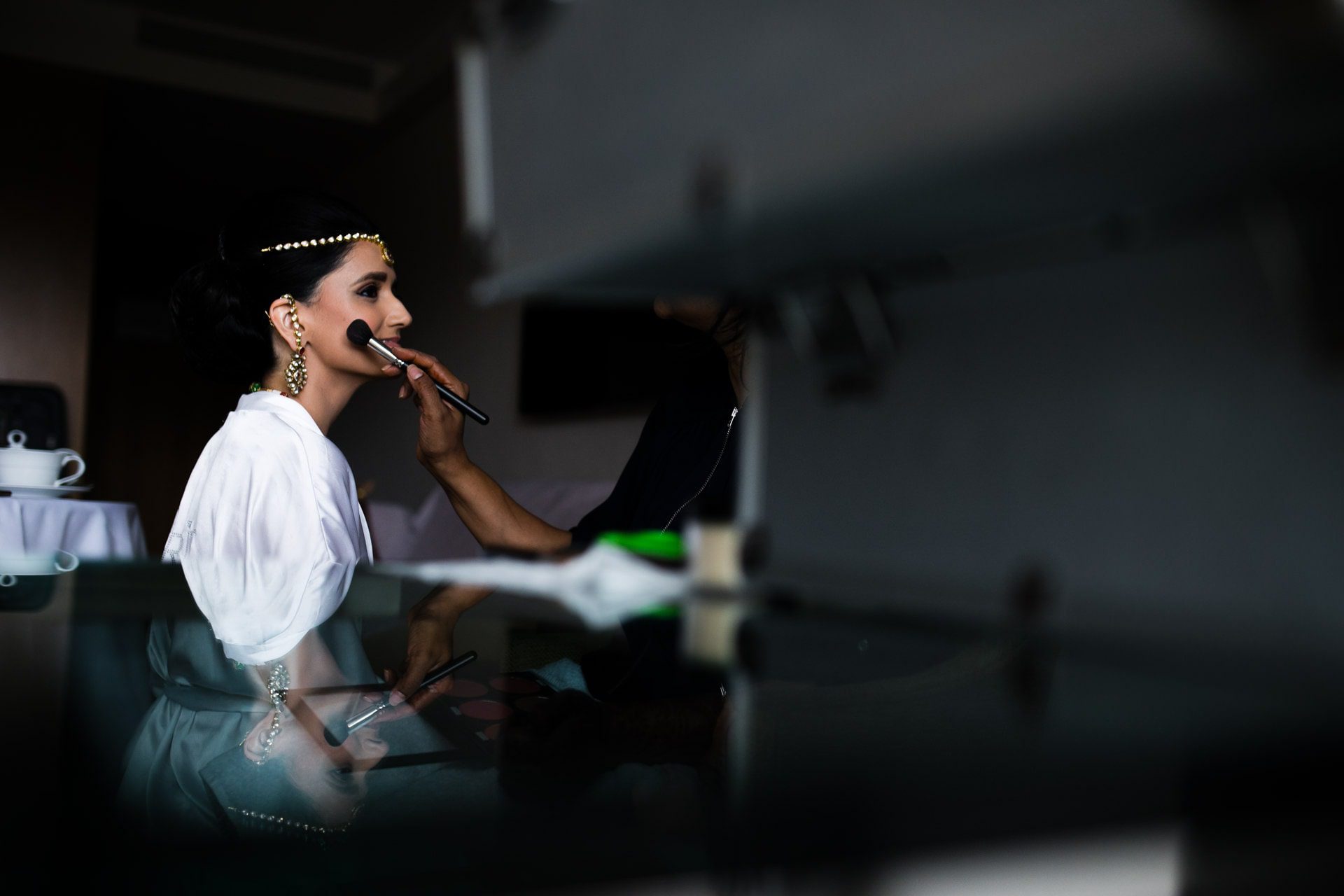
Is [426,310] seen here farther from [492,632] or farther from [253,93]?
[492,632]

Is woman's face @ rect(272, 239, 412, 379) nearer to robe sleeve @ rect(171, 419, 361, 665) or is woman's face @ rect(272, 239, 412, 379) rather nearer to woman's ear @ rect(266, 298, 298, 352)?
woman's ear @ rect(266, 298, 298, 352)

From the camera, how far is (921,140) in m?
0.31

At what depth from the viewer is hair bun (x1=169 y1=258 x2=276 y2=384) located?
1301 millimetres

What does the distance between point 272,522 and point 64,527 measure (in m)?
1.04

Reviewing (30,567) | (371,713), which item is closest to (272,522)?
(30,567)

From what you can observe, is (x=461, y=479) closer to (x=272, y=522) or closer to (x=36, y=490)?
(x=272, y=522)

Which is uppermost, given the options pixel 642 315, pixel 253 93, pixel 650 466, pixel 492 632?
pixel 253 93

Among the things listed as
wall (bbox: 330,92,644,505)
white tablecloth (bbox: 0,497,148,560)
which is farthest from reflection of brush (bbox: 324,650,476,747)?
wall (bbox: 330,92,644,505)

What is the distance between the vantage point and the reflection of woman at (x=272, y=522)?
0.68 ft

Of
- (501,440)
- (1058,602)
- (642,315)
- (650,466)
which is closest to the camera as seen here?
(1058,602)

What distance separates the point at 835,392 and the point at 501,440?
258 centimetres

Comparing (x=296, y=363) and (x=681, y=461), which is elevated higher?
(x=296, y=363)

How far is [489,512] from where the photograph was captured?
1.46 m

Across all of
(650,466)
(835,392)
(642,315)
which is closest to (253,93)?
(642,315)
